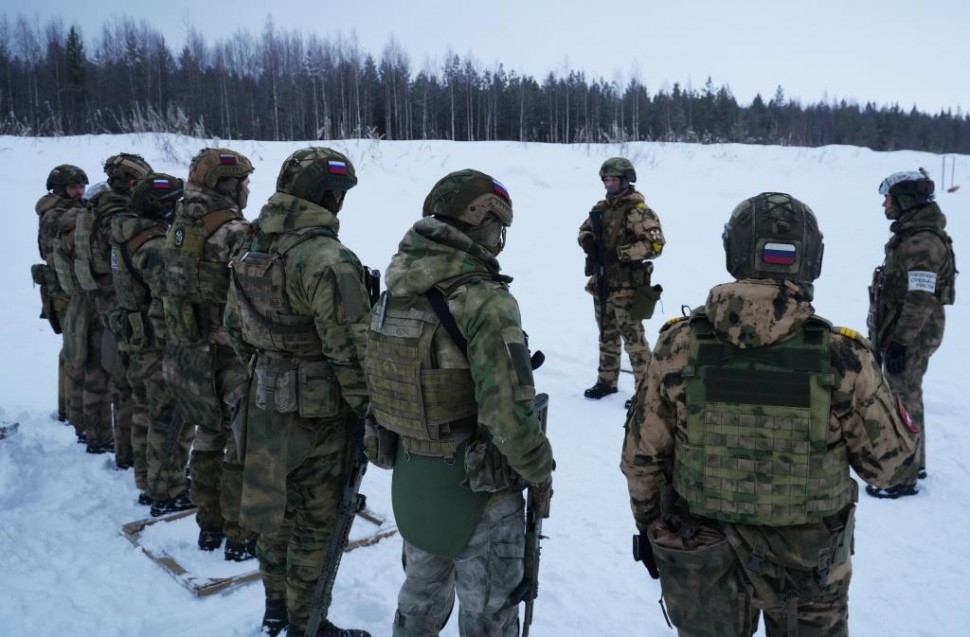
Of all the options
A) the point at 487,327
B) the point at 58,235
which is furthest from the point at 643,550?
the point at 58,235

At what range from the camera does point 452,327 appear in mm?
2545

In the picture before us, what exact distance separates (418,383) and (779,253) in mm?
1332

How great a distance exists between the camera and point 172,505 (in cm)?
494

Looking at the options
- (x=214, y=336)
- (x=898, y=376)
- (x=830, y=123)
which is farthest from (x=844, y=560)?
(x=830, y=123)

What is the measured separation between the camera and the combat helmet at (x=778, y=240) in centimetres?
231

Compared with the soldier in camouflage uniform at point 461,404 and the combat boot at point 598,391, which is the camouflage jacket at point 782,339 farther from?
the combat boot at point 598,391

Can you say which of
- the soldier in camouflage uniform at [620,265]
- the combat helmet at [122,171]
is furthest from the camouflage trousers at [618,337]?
the combat helmet at [122,171]

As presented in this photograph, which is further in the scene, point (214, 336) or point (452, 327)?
point (214, 336)

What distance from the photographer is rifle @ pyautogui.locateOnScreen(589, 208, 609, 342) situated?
23.4ft

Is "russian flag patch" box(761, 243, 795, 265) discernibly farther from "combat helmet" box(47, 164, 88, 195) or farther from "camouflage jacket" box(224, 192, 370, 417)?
"combat helmet" box(47, 164, 88, 195)

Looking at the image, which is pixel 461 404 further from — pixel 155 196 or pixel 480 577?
pixel 155 196

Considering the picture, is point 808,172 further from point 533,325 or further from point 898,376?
point 898,376

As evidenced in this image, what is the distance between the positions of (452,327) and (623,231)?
15.7 ft

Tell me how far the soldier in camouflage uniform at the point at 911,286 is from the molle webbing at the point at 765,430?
2.98 m
